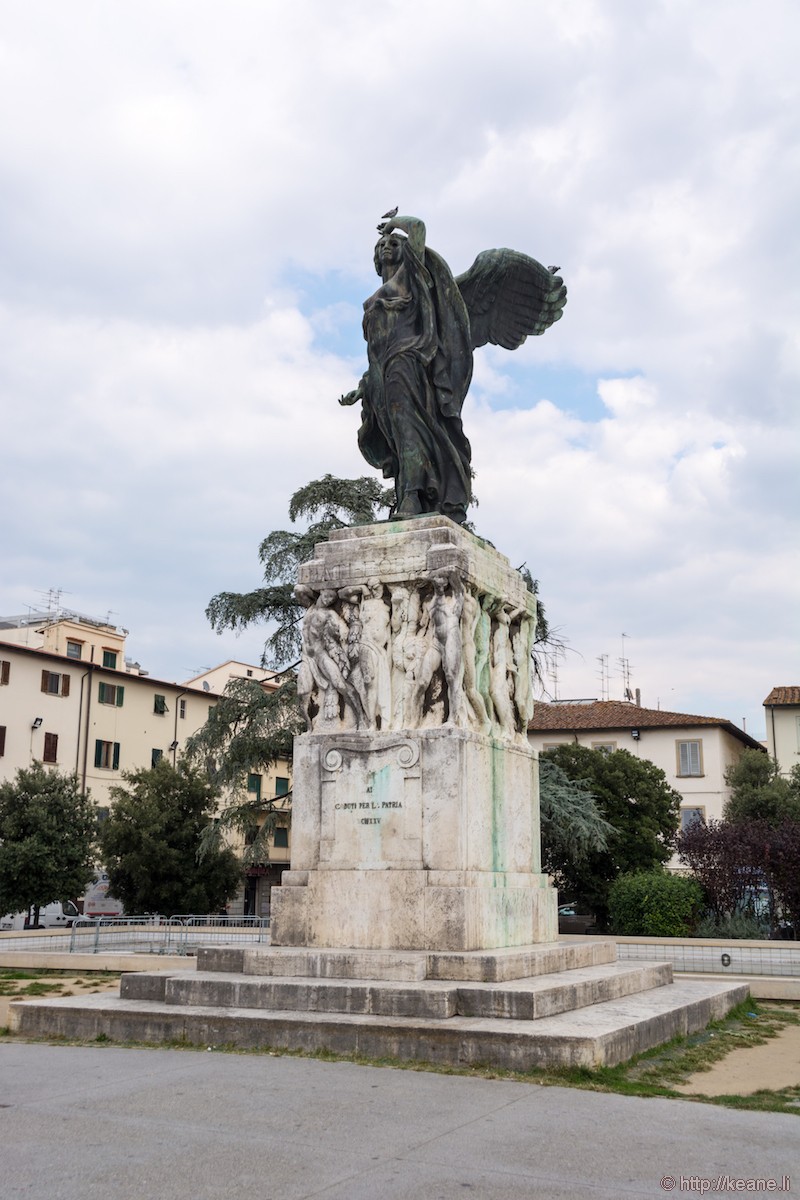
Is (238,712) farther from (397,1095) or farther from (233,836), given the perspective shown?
(233,836)

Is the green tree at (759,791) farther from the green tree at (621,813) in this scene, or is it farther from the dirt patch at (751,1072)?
the dirt patch at (751,1072)

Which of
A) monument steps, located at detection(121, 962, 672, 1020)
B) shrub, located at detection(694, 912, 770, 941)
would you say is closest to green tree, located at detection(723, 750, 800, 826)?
shrub, located at detection(694, 912, 770, 941)

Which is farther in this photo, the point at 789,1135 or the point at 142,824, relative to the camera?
the point at 142,824

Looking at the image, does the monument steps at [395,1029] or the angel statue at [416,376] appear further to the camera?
the angel statue at [416,376]

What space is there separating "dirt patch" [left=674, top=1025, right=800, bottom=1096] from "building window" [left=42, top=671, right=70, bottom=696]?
120ft

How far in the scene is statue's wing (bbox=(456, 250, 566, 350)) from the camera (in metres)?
13.1

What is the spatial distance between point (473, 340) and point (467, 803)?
19.5ft

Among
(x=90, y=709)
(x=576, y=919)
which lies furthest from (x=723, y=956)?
(x=90, y=709)

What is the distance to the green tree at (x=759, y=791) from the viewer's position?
41250 mm

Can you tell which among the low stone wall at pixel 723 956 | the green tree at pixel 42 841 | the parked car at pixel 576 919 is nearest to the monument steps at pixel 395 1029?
the low stone wall at pixel 723 956

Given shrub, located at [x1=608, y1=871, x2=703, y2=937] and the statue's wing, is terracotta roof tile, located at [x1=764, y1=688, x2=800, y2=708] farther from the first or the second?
the statue's wing

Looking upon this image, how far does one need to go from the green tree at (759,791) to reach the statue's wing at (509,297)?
2841 centimetres

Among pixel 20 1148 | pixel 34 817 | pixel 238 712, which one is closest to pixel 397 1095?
pixel 20 1148

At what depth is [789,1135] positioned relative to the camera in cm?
567
